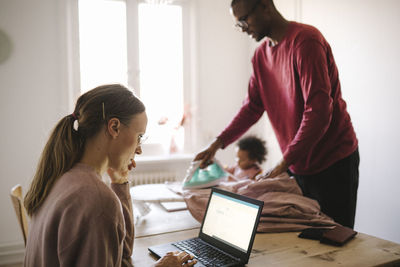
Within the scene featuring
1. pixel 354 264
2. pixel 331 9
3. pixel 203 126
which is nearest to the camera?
pixel 354 264

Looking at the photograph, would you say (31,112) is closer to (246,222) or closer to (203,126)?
(203,126)

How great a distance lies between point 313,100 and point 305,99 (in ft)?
0.15

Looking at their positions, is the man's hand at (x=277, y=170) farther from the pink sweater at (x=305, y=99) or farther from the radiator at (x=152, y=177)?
the radiator at (x=152, y=177)

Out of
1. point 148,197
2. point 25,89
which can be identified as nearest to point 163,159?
point 25,89

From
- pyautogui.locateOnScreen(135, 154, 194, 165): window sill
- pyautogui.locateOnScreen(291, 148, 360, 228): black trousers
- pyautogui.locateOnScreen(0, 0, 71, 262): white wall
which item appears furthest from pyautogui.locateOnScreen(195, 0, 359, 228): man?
pyautogui.locateOnScreen(0, 0, 71, 262): white wall

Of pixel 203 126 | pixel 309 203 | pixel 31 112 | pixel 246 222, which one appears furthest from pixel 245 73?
pixel 246 222

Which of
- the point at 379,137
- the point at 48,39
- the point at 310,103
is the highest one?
the point at 48,39

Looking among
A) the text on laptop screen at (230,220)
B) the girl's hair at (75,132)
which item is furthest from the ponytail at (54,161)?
the text on laptop screen at (230,220)

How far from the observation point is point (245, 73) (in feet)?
12.1

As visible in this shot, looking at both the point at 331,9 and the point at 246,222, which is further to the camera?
the point at 331,9

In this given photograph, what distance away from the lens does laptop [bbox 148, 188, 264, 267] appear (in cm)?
106

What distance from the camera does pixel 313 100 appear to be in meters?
1.47

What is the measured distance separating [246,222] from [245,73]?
275 cm

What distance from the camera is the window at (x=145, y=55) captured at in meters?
3.15
